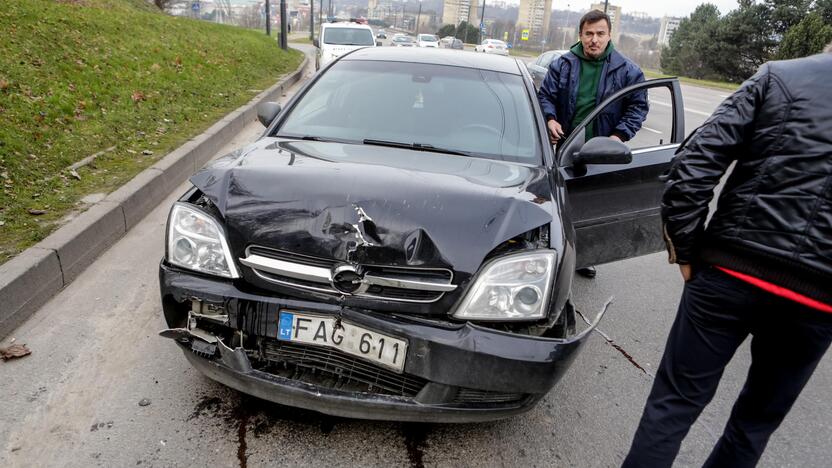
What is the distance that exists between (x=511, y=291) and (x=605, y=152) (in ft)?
4.06

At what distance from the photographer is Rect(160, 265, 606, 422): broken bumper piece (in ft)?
7.06

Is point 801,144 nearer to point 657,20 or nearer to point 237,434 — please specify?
point 237,434

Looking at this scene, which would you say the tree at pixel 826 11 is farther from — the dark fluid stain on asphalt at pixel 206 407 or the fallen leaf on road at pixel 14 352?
the fallen leaf on road at pixel 14 352

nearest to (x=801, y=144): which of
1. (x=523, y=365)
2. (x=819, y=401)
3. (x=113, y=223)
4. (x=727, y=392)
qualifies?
(x=523, y=365)

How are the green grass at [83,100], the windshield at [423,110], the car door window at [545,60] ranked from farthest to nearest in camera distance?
the car door window at [545,60] → the green grass at [83,100] → the windshield at [423,110]

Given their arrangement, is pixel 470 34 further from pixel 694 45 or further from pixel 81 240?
pixel 81 240

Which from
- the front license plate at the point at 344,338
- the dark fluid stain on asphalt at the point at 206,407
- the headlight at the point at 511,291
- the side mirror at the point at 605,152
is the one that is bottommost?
the dark fluid stain on asphalt at the point at 206,407

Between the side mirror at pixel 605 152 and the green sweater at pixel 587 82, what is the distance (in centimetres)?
124

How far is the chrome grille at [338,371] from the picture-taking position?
7.34 feet

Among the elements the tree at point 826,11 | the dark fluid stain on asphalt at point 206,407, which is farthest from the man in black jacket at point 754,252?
the tree at point 826,11

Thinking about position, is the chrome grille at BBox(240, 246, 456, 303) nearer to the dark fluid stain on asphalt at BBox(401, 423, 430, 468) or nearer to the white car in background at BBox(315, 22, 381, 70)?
the dark fluid stain on asphalt at BBox(401, 423, 430, 468)

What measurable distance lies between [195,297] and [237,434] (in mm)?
593

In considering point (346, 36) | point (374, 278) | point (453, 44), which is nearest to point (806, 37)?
point (453, 44)

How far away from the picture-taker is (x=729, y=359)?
1928 millimetres
